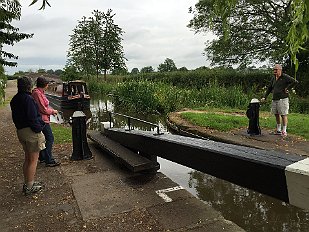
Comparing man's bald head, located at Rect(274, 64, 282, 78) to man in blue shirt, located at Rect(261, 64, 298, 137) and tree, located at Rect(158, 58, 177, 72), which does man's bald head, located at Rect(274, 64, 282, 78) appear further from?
tree, located at Rect(158, 58, 177, 72)

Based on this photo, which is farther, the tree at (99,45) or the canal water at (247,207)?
the tree at (99,45)

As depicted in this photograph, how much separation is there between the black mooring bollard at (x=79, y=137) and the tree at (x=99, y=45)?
35.0 m

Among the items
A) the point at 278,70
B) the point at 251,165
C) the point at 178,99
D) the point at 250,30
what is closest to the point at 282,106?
the point at 278,70

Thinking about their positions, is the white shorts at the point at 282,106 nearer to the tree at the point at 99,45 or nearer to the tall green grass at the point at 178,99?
the tall green grass at the point at 178,99

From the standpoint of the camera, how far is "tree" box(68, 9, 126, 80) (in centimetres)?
3953

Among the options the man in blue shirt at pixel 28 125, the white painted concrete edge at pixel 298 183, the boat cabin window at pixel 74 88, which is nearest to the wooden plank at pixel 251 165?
the white painted concrete edge at pixel 298 183

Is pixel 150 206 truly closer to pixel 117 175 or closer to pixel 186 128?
pixel 117 175

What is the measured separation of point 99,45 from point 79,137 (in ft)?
116

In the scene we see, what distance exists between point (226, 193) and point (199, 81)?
20.5 m

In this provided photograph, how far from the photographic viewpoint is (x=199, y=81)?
81.8 ft

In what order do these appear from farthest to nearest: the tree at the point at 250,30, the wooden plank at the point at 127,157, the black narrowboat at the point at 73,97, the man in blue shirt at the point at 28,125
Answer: the tree at the point at 250,30, the black narrowboat at the point at 73,97, the wooden plank at the point at 127,157, the man in blue shirt at the point at 28,125

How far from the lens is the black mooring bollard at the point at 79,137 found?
5.86m

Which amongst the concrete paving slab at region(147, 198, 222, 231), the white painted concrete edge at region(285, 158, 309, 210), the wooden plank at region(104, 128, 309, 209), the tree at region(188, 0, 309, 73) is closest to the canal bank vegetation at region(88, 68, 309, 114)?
the tree at region(188, 0, 309, 73)

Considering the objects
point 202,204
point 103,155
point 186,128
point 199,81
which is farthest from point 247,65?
point 202,204
